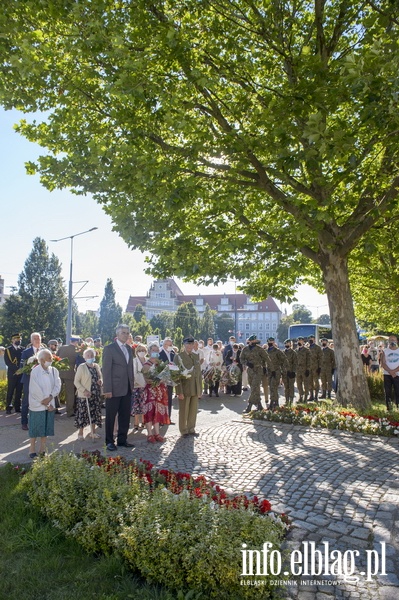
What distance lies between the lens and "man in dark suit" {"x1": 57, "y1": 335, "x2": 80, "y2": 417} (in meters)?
11.9

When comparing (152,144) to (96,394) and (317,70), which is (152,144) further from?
(96,394)

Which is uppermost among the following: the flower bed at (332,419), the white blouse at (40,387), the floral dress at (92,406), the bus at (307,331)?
the bus at (307,331)

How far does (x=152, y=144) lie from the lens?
33.0ft

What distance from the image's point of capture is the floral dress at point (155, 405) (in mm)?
9008

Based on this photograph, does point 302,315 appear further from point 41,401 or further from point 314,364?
point 41,401

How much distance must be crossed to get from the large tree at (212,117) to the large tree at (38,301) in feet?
134

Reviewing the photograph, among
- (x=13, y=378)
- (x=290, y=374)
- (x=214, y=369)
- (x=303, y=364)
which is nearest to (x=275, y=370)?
(x=290, y=374)

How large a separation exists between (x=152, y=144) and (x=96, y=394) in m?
5.67

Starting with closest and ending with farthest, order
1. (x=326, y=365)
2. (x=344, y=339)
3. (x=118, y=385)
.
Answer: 1. (x=118, y=385)
2. (x=344, y=339)
3. (x=326, y=365)

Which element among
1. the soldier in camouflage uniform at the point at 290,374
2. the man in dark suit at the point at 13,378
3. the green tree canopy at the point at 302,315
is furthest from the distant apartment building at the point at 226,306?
the man in dark suit at the point at 13,378

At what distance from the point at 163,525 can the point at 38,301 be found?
51293 millimetres

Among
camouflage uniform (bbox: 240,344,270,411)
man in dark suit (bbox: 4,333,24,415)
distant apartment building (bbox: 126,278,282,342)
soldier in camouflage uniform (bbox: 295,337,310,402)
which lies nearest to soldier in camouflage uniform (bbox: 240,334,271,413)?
camouflage uniform (bbox: 240,344,270,411)

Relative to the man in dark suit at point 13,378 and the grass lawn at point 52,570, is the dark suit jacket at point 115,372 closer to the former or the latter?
the grass lawn at point 52,570

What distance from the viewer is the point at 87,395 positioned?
29.1 ft
